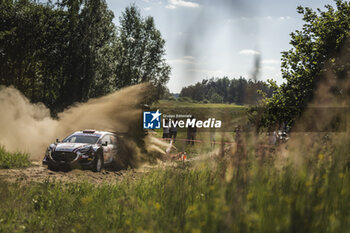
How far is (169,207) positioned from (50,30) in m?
38.2

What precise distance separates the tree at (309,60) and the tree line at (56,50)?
16.7 m

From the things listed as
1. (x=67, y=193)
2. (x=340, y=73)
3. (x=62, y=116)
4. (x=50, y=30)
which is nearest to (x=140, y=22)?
(x=50, y=30)

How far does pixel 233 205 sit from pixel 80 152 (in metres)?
10.1

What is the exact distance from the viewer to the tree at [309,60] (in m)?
20.5

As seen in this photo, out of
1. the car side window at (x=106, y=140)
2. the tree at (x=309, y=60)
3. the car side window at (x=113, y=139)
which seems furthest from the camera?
the tree at (x=309, y=60)

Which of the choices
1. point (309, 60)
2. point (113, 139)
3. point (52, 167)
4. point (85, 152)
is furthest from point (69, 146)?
point (309, 60)

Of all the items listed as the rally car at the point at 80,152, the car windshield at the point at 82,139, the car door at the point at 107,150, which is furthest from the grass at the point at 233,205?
the car door at the point at 107,150

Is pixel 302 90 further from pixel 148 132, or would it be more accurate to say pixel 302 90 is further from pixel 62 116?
pixel 62 116

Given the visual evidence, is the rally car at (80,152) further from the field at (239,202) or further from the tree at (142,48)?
the tree at (142,48)

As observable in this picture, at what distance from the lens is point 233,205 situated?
13.8ft

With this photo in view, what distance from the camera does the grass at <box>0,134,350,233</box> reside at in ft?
13.2

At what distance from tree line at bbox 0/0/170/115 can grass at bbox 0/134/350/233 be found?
2980 cm

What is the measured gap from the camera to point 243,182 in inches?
193

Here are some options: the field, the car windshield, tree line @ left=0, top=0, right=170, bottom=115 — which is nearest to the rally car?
the car windshield
